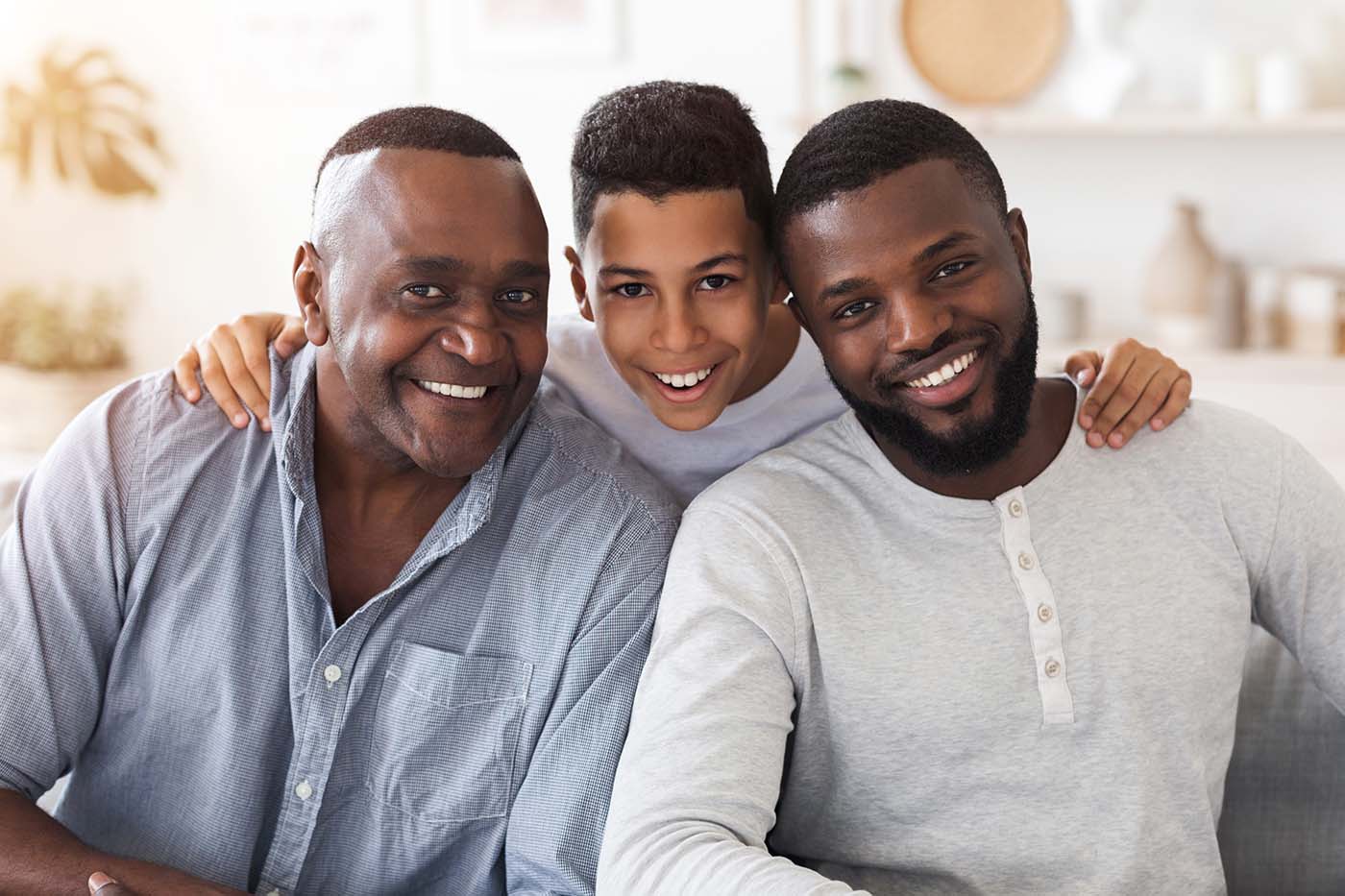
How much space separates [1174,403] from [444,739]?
0.85 meters

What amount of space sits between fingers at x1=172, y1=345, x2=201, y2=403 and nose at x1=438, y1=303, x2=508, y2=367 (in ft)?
1.11

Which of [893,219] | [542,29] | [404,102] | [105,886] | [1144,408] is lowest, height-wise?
[105,886]

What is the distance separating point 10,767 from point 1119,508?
115 cm

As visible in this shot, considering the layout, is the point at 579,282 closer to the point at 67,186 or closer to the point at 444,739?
the point at 444,739

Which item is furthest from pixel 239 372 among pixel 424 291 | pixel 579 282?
pixel 579 282

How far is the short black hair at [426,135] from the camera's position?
1458 mm

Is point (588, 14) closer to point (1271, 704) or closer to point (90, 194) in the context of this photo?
point (90, 194)

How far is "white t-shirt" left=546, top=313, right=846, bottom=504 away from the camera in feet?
5.66

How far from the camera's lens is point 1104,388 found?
1494mm

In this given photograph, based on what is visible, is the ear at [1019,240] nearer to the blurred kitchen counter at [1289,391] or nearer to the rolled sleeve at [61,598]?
the rolled sleeve at [61,598]

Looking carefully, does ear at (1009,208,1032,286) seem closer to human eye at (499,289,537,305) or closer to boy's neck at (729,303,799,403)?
boy's neck at (729,303,799,403)

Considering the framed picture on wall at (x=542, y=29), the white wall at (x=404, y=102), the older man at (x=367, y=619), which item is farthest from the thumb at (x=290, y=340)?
the framed picture on wall at (x=542, y=29)

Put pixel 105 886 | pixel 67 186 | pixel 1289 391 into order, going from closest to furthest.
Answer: pixel 105 886
pixel 1289 391
pixel 67 186

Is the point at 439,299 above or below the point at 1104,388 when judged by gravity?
above
